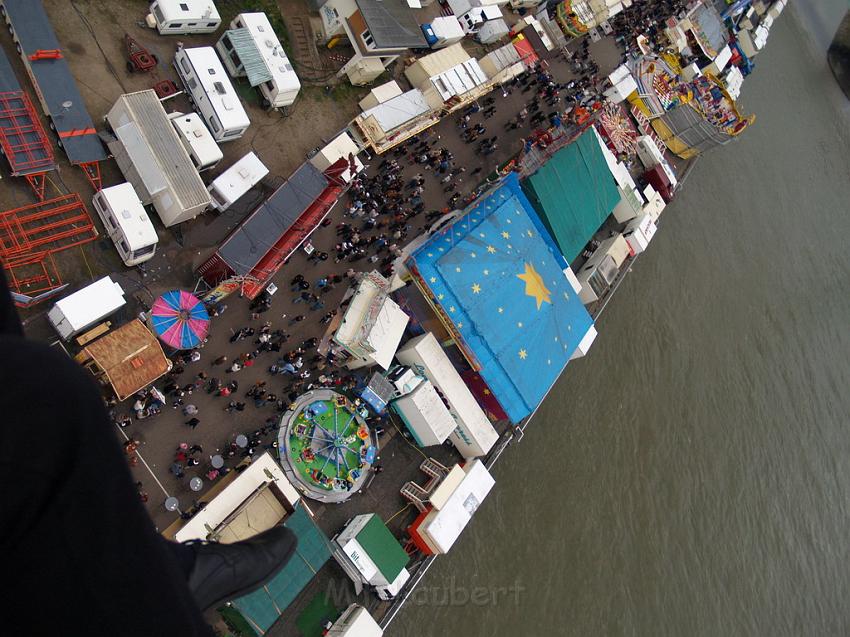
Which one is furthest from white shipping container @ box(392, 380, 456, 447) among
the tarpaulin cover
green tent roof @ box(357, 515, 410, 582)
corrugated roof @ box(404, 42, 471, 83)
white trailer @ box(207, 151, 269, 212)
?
corrugated roof @ box(404, 42, 471, 83)

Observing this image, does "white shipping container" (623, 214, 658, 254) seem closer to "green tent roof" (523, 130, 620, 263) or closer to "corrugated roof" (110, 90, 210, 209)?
"green tent roof" (523, 130, 620, 263)

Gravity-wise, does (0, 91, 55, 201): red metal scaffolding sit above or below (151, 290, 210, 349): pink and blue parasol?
above

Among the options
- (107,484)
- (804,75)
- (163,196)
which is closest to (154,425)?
(163,196)

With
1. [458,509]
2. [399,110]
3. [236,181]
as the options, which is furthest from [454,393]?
[399,110]

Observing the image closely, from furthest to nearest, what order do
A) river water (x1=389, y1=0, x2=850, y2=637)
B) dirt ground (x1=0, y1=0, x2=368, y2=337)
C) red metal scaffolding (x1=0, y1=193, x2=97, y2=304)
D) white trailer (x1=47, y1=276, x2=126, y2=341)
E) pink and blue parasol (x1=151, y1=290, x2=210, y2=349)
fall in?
1. river water (x1=389, y1=0, x2=850, y2=637)
2. dirt ground (x1=0, y1=0, x2=368, y2=337)
3. pink and blue parasol (x1=151, y1=290, x2=210, y2=349)
4. red metal scaffolding (x1=0, y1=193, x2=97, y2=304)
5. white trailer (x1=47, y1=276, x2=126, y2=341)

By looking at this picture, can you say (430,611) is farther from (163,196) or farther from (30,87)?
(30,87)

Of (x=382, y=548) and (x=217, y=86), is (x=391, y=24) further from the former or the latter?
(x=382, y=548)
